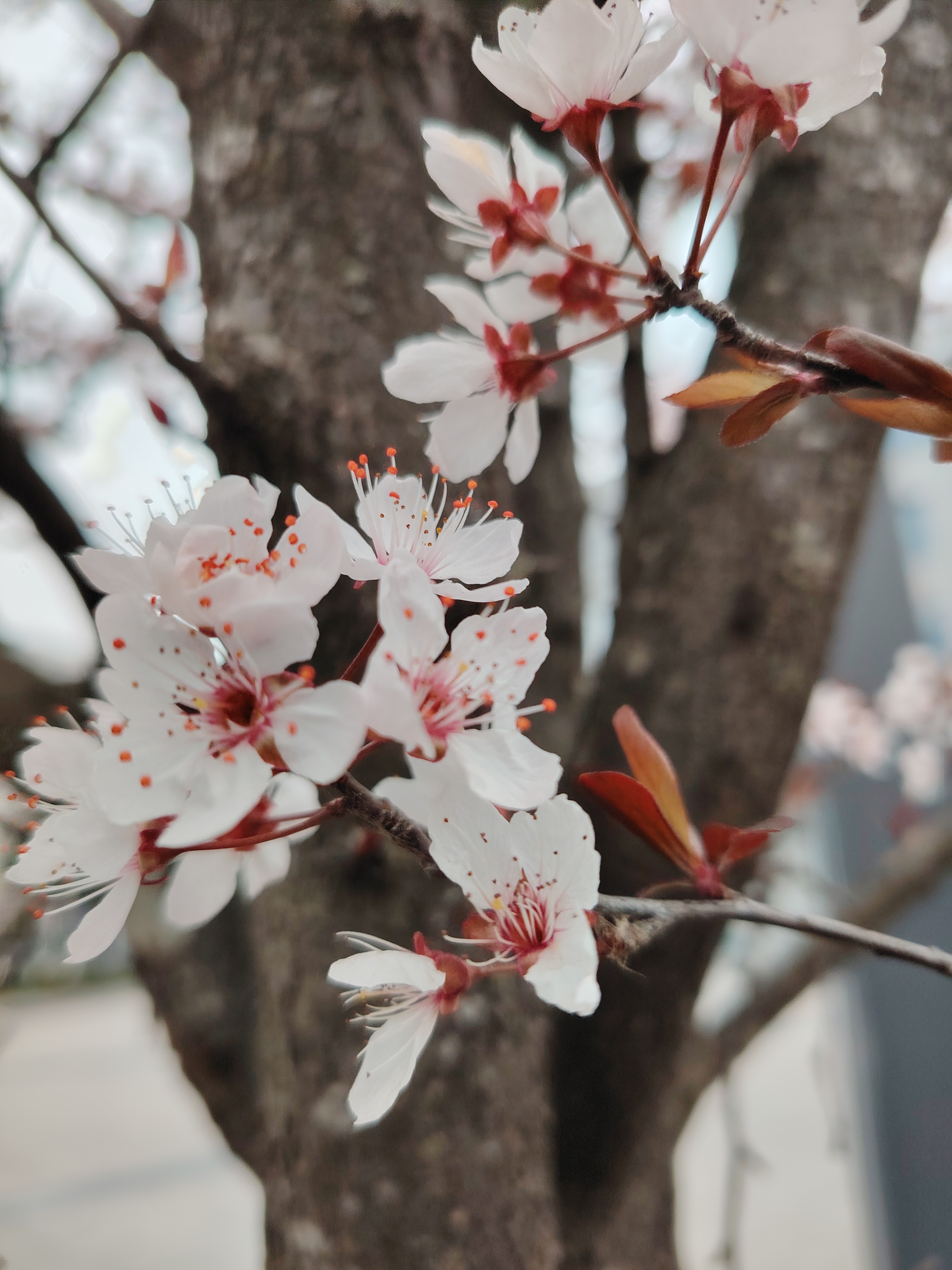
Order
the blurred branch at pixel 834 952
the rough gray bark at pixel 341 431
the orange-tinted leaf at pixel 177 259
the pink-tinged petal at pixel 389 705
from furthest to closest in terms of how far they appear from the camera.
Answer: the blurred branch at pixel 834 952 < the orange-tinted leaf at pixel 177 259 < the rough gray bark at pixel 341 431 < the pink-tinged petal at pixel 389 705

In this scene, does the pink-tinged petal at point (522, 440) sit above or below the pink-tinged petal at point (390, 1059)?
above

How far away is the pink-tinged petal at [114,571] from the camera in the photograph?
0.22 meters

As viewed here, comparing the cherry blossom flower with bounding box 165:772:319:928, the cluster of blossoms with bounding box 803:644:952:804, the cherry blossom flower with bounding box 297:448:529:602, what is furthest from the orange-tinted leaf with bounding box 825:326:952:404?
the cluster of blossoms with bounding box 803:644:952:804

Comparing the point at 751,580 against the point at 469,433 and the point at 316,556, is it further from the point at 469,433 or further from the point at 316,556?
the point at 316,556

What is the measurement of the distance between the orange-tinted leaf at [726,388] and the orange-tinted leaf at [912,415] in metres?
0.02

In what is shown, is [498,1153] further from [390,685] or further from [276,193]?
[276,193]

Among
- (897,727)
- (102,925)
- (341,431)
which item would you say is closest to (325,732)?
(102,925)

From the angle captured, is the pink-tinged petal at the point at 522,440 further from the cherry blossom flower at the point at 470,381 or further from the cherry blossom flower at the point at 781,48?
the cherry blossom flower at the point at 781,48

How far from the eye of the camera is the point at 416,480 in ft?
0.97

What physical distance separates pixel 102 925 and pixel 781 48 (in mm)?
324

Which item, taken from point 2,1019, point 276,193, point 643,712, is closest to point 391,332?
point 276,193

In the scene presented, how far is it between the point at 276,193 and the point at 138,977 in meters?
0.73

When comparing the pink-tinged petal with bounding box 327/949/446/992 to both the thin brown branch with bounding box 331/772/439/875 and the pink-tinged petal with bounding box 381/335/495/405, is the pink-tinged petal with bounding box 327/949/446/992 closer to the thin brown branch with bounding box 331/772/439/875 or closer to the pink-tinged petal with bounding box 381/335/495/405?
the thin brown branch with bounding box 331/772/439/875

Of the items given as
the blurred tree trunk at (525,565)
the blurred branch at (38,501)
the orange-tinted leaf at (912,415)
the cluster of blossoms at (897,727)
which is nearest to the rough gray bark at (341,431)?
the blurred tree trunk at (525,565)
